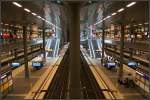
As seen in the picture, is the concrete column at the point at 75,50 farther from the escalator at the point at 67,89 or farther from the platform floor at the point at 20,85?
the platform floor at the point at 20,85

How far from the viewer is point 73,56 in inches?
791

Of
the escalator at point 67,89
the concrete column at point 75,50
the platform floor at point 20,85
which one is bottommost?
the escalator at point 67,89

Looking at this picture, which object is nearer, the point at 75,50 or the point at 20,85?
the point at 75,50

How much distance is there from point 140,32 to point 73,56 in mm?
19178

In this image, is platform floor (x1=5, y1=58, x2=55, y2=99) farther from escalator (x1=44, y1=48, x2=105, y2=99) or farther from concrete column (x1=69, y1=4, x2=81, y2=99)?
concrete column (x1=69, y1=4, x2=81, y2=99)

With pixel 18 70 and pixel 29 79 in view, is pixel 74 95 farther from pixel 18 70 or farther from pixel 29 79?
pixel 18 70

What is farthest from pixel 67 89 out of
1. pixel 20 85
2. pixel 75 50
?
pixel 75 50

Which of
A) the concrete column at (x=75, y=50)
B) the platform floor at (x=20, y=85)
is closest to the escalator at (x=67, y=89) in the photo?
the platform floor at (x=20, y=85)

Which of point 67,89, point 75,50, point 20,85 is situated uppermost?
point 75,50

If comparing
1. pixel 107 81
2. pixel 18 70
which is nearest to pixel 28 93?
pixel 107 81

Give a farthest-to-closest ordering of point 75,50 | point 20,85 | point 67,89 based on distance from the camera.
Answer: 1. point 20,85
2. point 67,89
3. point 75,50

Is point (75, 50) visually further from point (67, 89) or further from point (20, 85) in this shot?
point (20, 85)

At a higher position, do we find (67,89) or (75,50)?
(75,50)

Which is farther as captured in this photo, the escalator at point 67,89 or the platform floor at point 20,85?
the escalator at point 67,89
